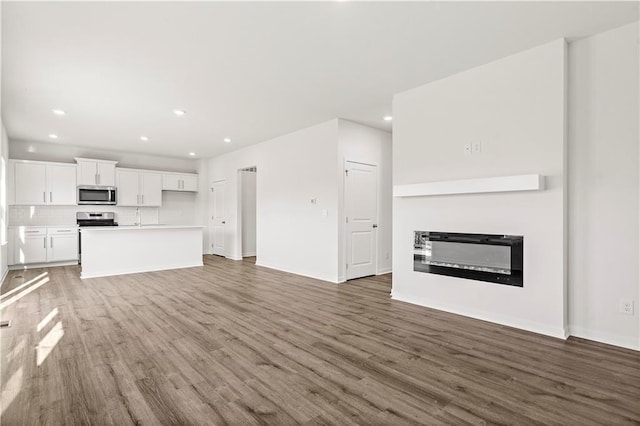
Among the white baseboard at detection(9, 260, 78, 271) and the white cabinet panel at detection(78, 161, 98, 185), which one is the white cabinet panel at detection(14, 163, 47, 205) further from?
the white baseboard at detection(9, 260, 78, 271)

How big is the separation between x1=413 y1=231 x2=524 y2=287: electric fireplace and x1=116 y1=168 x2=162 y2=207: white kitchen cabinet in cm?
731

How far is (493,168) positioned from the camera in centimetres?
350

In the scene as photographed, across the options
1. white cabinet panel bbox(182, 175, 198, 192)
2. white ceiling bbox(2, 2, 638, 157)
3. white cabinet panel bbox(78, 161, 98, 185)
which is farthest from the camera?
white cabinet panel bbox(182, 175, 198, 192)

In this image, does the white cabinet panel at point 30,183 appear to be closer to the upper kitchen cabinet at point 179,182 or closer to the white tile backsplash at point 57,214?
the white tile backsplash at point 57,214

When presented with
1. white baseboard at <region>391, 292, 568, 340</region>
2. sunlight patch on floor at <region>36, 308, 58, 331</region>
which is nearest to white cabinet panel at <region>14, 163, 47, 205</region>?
sunlight patch on floor at <region>36, 308, 58, 331</region>

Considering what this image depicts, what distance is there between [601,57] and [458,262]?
2.34m

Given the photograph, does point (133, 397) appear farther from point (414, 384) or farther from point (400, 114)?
point (400, 114)

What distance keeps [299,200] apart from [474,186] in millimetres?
3407

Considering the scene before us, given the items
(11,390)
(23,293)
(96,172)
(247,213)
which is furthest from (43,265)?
(11,390)

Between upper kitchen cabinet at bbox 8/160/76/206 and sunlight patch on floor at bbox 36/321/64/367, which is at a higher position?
upper kitchen cabinet at bbox 8/160/76/206

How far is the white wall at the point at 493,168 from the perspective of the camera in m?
3.10

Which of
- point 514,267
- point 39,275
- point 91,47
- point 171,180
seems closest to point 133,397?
point 91,47

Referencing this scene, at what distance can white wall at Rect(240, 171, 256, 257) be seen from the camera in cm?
861

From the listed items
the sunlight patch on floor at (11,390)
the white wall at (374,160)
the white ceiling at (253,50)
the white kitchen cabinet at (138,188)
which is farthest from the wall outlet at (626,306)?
the white kitchen cabinet at (138,188)
